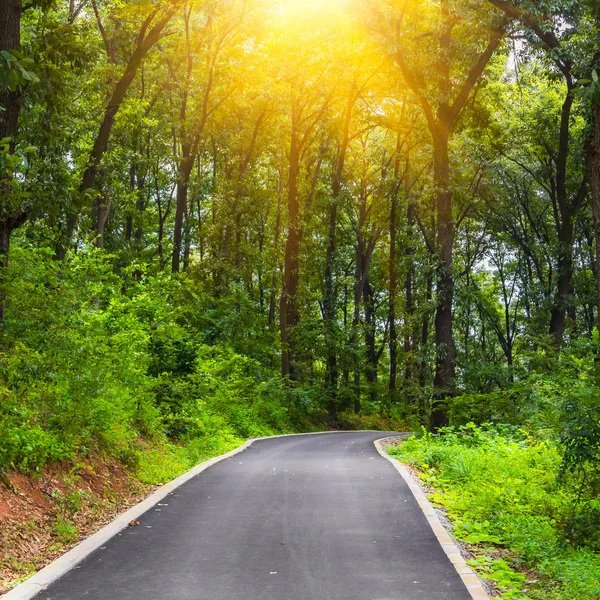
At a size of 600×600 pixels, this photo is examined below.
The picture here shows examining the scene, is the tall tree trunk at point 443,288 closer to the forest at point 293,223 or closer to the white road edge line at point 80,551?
the forest at point 293,223

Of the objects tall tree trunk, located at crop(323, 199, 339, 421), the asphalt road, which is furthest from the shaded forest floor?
tall tree trunk, located at crop(323, 199, 339, 421)

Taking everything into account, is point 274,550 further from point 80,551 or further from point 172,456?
point 172,456

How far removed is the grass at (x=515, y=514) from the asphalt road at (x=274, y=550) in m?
0.54

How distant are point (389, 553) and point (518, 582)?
57.2 inches

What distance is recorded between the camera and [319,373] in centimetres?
Answer: 4847

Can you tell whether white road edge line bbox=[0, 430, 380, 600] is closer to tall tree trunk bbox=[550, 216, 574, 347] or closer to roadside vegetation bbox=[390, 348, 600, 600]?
roadside vegetation bbox=[390, 348, 600, 600]

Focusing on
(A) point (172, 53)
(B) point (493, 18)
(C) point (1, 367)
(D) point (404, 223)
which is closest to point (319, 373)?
(D) point (404, 223)

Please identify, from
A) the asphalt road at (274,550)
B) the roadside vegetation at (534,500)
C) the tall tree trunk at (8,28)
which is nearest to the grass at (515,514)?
the roadside vegetation at (534,500)

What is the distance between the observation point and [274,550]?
7.70 meters

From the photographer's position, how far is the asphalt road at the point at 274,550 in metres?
6.27

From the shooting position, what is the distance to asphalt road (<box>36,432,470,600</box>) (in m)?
6.27

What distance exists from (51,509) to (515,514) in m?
5.70

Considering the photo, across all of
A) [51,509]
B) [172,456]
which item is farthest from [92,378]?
[172,456]

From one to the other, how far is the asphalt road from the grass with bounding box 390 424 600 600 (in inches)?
21.4
